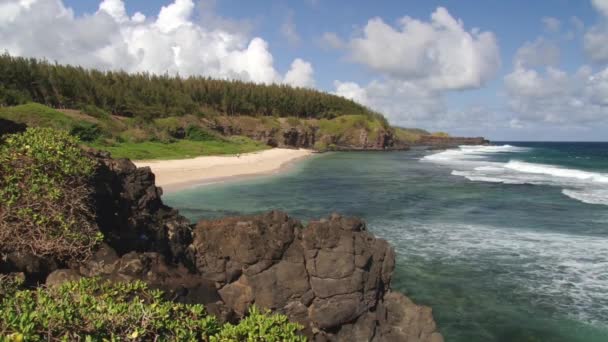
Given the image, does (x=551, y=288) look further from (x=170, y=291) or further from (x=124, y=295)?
(x=124, y=295)

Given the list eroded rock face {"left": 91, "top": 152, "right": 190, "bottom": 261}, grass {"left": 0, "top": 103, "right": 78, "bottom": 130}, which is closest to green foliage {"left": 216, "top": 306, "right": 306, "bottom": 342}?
eroded rock face {"left": 91, "top": 152, "right": 190, "bottom": 261}

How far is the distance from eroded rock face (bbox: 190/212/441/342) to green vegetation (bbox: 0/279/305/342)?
3.20 meters

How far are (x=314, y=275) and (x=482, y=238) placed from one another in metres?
11.3

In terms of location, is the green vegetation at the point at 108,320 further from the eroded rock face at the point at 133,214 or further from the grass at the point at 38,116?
the grass at the point at 38,116

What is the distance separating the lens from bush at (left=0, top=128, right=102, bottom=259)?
23.8 feet

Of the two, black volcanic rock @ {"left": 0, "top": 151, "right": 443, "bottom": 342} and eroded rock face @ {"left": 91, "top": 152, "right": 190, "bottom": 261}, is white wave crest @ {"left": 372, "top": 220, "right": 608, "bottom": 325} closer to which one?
black volcanic rock @ {"left": 0, "top": 151, "right": 443, "bottom": 342}

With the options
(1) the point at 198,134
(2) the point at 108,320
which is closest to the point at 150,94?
(1) the point at 198,134

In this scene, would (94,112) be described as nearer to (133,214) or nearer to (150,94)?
(150,94)

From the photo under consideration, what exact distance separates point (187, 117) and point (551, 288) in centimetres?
6456

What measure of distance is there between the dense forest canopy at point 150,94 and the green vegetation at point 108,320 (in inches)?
2194

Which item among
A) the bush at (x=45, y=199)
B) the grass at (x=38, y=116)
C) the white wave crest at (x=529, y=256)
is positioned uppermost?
the grass at (x=38, y=116)

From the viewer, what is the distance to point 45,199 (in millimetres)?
7730

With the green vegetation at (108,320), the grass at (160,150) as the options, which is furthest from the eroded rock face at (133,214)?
→ the grass at (160,150)

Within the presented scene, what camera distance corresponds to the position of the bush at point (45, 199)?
7.27 metres
